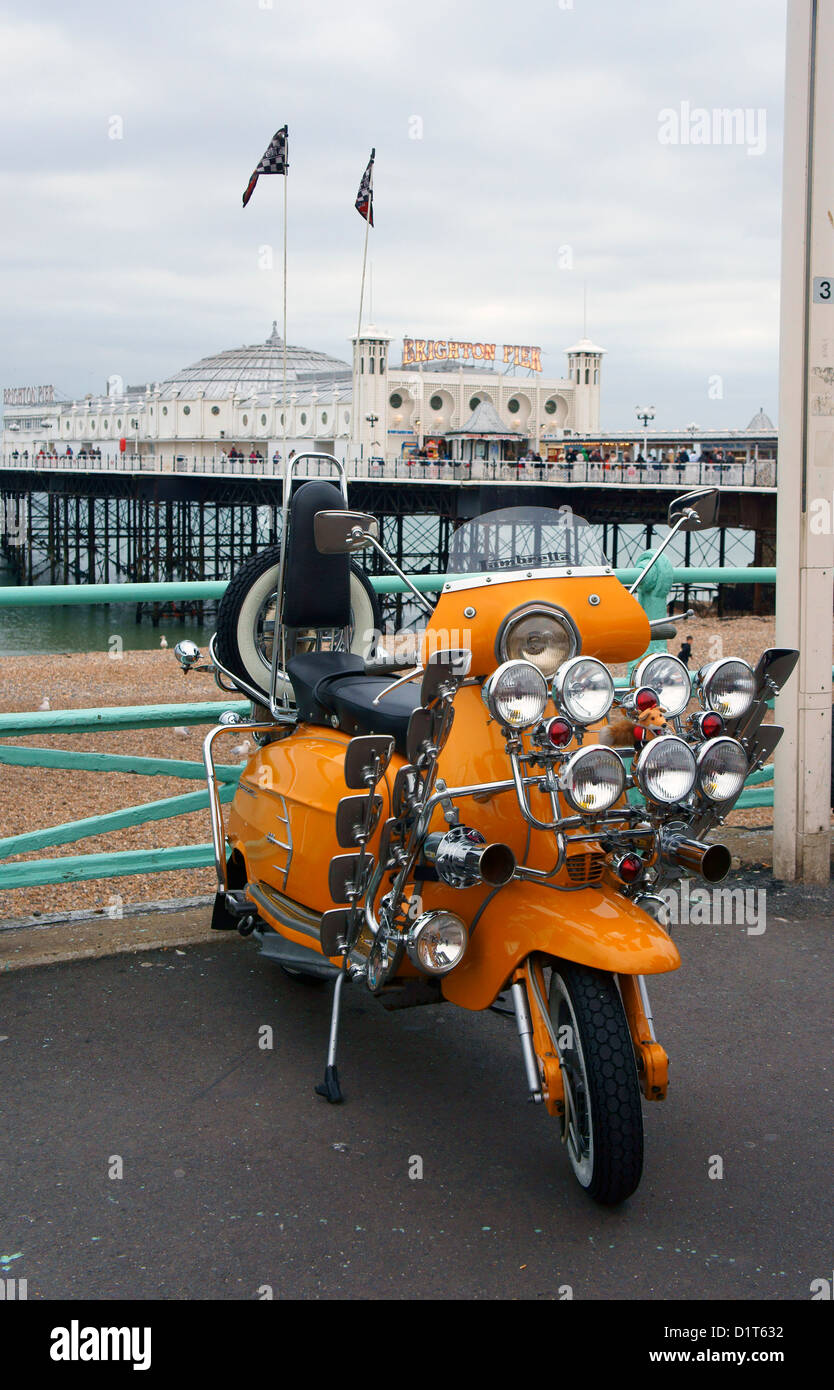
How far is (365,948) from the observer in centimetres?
352

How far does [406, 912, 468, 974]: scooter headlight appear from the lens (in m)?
3.09

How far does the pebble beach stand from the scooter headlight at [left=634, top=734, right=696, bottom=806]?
1.68 m

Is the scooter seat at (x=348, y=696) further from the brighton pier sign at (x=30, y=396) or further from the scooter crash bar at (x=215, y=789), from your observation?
the brighton pier sign at (x=30, y=396)

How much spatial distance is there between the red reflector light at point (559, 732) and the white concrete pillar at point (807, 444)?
250 centimetres

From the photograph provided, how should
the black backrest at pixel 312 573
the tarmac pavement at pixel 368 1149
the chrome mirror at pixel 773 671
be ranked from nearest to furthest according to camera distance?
the tarmac pavement at pixel 368 1149 → the chrome mirror at pixel 773 671 → the black backrest at pixel 312 573

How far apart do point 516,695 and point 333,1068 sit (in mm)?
1214

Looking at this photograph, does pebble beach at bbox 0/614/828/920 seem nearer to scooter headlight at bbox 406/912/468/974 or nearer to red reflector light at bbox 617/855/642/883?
red reflector light at bbox 617/855/642/883

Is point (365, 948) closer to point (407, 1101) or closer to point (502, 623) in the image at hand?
point (407, 1101)

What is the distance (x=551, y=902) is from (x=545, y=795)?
0.24 metres

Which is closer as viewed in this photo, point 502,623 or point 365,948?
point 502,623

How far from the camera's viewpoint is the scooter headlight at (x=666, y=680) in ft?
10.3

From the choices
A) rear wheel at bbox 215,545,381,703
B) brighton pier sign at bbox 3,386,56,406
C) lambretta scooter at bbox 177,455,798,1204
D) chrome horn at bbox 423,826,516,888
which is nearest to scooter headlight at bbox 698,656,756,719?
lambretta scooter at bbox 177,455,798,1204

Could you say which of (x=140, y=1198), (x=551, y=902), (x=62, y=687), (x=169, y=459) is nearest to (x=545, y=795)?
(x=551, y=902)

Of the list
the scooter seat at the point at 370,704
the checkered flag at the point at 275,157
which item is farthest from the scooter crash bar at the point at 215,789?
the checkered flag at the point at 275,157
